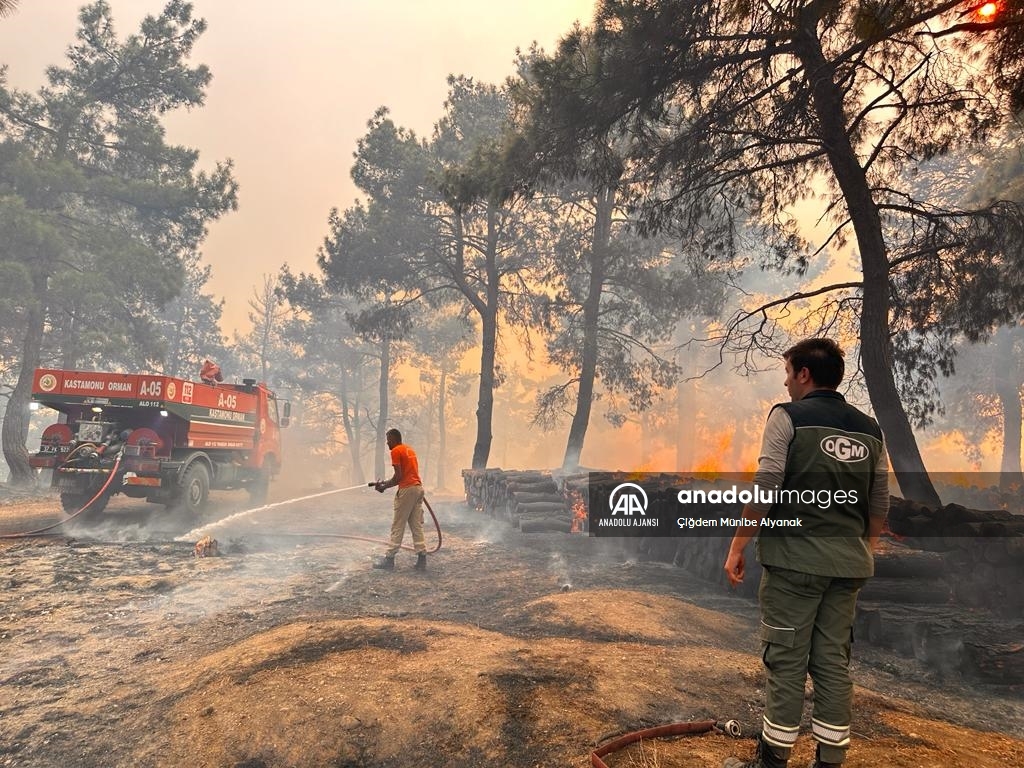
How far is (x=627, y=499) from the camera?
10711 mm

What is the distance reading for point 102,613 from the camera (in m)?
6.15

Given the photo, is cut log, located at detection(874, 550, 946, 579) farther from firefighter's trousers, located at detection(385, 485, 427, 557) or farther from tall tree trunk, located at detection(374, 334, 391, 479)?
tall tree trunk, located at detection(374, 334, 391, 479)

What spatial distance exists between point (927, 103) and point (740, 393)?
39732 mm

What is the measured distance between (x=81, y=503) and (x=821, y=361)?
545 inches

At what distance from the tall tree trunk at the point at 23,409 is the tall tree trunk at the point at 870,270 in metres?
20.3

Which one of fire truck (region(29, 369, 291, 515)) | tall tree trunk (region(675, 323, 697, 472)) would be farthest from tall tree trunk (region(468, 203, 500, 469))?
tall tree trunk (region(675, 323, 697, 472))

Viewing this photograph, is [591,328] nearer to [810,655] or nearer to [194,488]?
[194,488]

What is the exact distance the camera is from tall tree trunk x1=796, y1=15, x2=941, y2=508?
26.0ft

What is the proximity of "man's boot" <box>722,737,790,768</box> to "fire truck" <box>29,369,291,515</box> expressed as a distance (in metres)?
11.2

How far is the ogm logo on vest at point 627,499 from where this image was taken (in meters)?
10.4

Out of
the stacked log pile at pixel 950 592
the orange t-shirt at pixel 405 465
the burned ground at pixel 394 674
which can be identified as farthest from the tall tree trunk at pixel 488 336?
the stacked log pile at pixel 950 592

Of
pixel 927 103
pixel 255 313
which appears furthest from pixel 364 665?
pixel 255 313

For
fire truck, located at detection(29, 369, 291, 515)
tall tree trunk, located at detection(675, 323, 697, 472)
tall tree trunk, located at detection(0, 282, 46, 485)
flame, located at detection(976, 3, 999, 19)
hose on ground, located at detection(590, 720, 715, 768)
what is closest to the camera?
hose on ground, located at detection(590, 720, 715, 768)

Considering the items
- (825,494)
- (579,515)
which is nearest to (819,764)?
(825,494)
